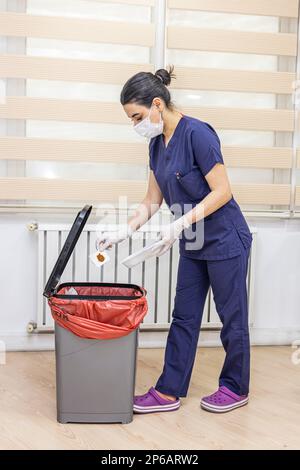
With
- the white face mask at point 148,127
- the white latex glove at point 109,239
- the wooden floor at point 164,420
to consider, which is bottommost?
the wooden floor at point 164,420

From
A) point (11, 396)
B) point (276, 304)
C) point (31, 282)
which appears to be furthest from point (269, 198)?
point (11, 396)

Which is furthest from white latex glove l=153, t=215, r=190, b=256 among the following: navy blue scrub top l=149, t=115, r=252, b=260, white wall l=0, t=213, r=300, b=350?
white wall l=0, t=213, r=300, b=350

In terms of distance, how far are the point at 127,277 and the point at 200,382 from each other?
0.69 m

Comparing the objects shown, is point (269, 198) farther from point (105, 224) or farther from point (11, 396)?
point (11, 396)

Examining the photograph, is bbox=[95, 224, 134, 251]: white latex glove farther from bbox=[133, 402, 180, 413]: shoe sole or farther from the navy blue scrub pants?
bbox=[133, 402, 180, 413]: shoe sole

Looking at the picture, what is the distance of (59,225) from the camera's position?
3096 millimetres

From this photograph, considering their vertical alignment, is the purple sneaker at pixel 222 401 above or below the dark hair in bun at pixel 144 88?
below

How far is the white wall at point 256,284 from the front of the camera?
3162mm

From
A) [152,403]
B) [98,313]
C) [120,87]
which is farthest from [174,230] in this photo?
[120,87]

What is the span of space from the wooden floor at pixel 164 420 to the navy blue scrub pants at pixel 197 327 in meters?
0.12

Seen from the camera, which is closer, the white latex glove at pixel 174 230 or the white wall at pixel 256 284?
the white latex glove at pixel 174 230

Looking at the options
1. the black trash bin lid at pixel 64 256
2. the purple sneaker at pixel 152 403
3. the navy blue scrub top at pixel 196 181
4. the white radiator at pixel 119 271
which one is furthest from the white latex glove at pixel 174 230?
the white radiator at pixel 119 271

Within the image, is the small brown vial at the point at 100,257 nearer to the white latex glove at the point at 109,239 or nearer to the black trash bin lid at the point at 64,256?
the white latex glove at the point at 109,239

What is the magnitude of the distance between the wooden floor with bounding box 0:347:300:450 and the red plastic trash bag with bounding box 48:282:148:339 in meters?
0.35
